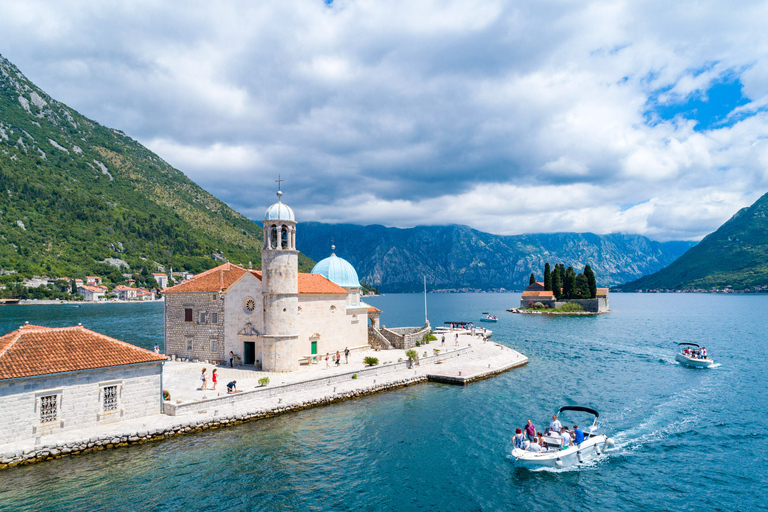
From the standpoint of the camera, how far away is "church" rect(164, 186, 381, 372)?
3875cm

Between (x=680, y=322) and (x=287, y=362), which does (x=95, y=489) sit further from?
(x=680, y=322)

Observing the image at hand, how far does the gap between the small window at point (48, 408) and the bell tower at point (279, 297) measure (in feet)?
54.6

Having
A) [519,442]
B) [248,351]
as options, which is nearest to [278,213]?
[248,351]

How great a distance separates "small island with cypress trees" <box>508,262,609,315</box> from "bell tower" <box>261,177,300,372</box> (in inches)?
4309

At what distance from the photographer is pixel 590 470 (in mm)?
23453

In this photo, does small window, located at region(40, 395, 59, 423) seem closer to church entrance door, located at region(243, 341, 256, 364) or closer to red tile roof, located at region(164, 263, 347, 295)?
church entrance door, located at region(243, 341, 256, 364)

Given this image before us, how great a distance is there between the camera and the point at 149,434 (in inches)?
988

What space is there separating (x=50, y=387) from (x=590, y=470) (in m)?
30.1

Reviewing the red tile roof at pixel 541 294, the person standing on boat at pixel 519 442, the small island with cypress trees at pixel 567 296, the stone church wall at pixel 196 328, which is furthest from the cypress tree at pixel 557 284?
the person standing on boat at pixel 519 442

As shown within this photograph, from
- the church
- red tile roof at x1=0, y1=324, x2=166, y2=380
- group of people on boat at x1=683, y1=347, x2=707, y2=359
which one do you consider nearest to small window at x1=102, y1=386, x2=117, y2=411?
red tile roof at x1=0, y1=324, x2=166, y2=380

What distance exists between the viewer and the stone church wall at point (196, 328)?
141 feet

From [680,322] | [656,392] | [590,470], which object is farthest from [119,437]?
[680,322]

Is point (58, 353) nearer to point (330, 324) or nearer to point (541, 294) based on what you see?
point (330, 324)

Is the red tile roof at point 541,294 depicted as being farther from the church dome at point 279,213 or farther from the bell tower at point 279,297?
the church dome at point 279,213
